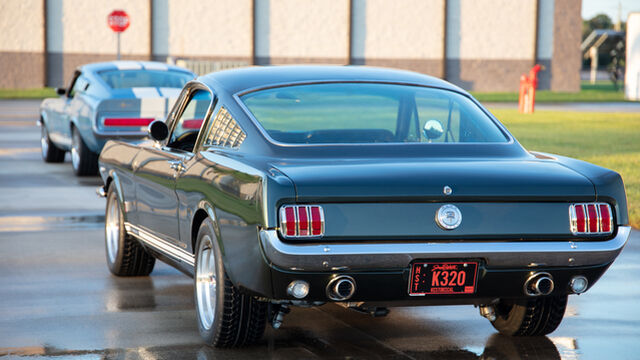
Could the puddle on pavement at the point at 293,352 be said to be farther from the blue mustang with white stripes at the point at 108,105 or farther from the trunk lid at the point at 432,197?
the blue mustang with white stripes at the point at 108,105

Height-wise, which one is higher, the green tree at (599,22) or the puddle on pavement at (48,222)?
the green tree at (599,22)

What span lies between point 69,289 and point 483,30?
143ft

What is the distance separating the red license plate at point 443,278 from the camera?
4973mm

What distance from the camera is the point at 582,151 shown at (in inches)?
714

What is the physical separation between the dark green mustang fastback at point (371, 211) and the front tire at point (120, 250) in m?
1.36

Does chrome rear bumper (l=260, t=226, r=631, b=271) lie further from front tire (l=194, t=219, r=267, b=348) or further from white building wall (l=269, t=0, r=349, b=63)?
white building wall (l=269, t=0, r=349, b=63)

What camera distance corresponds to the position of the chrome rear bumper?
15.8 ft

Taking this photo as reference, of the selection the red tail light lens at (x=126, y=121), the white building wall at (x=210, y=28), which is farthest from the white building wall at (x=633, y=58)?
the red tail light lens at (x=126, y=121)

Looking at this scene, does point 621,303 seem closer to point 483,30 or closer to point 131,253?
point 131,253

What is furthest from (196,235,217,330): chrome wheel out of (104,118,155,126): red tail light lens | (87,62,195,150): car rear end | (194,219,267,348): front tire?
(104,118,155,126): red tail light lens

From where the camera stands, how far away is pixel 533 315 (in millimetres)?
5867

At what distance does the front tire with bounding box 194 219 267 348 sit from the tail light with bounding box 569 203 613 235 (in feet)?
5.15

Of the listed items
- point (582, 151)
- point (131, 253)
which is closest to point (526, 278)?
point (131, 253)

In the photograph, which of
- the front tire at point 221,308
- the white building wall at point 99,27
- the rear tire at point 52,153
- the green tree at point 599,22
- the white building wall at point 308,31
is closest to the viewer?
the front tire at point 221,308
